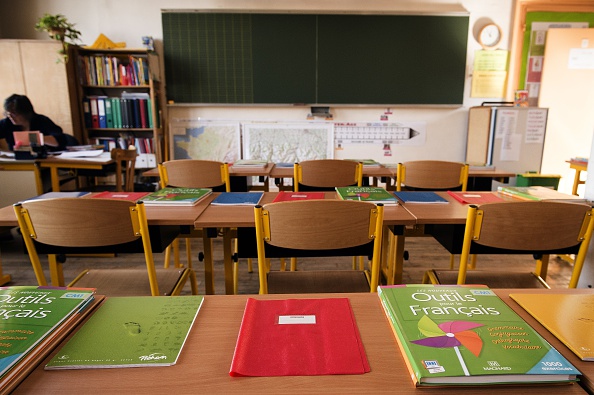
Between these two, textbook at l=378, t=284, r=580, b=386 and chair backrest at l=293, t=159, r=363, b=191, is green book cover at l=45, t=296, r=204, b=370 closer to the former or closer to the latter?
textbook at l=378, t=284, r=580, b=386

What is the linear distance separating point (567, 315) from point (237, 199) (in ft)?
4.48

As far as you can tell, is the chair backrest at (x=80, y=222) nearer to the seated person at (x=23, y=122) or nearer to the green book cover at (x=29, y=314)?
the green book cover at (x=29, y=314)

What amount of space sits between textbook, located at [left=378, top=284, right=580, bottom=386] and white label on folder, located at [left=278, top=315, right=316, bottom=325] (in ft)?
0.47

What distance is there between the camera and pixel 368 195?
179cm

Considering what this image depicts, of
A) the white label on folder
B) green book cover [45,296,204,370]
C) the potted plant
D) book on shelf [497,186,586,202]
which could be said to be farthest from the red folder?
the potted plant

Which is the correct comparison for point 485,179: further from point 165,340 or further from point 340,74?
point 165,340

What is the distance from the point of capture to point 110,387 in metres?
0.51

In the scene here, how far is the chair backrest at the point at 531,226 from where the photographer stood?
124cm

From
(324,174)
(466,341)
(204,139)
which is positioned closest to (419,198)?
(324,174)

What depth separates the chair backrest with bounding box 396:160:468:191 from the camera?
248 cm

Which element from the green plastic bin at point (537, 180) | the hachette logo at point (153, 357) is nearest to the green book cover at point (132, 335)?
the hachette logo at point (153, 357)

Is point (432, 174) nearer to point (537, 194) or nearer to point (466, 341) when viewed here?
point (537, 194)

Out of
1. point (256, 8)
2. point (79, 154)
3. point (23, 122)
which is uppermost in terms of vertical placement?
point (256, 8)

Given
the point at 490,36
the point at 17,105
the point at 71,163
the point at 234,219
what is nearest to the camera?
the point at 234,219
